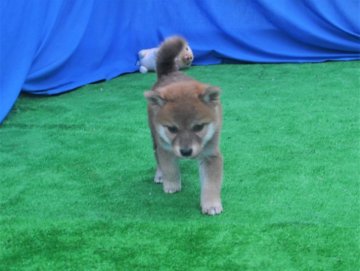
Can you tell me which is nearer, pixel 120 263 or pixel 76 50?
pixel 120 263

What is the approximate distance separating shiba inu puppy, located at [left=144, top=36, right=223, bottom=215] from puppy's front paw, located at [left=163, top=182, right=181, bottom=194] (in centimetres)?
8

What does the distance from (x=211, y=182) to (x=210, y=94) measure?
45 cm

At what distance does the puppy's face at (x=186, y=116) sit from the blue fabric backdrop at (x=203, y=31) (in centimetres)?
325

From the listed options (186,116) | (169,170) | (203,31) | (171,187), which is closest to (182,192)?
(171,187)

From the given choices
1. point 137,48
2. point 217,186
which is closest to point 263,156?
point 217,186

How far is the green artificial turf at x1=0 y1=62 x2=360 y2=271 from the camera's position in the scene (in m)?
2.76

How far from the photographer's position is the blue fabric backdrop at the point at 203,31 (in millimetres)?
6482

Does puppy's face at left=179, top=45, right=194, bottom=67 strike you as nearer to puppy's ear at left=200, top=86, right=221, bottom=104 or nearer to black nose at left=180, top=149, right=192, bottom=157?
puppy's ear at left=200, top=86, right=221, bottom=104

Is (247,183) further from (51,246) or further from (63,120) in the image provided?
(63,120)

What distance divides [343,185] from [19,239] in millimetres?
1681

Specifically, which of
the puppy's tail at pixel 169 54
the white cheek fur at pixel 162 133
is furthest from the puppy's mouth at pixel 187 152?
the puppy's tail at pixel 169 54

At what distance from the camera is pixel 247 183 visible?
356cm

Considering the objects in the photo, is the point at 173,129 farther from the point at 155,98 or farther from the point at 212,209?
the point at 212,209

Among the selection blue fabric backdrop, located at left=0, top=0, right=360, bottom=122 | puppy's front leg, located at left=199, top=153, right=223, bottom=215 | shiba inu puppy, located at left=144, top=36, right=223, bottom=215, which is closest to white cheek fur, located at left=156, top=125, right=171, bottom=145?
shiba inu puppy, located at left=144, top=36, right=223, bottom=215
